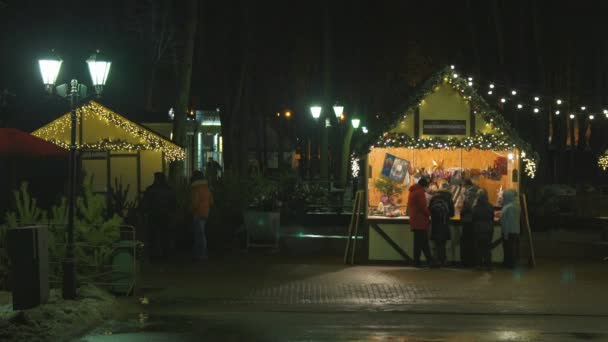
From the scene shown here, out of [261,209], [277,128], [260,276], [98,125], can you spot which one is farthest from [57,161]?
[277,128]

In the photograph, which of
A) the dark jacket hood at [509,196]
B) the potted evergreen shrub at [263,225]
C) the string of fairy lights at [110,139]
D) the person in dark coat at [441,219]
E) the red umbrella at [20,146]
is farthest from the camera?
the string of fairy lights at [110,139]

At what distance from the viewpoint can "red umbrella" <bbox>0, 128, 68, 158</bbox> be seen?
1741 centimetres

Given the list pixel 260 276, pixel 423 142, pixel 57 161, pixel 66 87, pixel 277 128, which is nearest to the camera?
pixel 66 87

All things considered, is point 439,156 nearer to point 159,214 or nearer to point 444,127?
point 444,127

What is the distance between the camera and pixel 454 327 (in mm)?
12031

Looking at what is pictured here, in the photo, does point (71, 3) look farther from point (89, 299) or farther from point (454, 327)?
point (454, 327)

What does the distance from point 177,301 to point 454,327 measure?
14.5ft

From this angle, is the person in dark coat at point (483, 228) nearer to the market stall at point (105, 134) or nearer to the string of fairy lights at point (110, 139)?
the market stall at point (105, 134)

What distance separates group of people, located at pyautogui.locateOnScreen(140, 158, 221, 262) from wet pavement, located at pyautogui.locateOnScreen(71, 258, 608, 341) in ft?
1.72

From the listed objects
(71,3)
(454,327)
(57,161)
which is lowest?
(454,327)

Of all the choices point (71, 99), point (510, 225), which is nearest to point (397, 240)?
point (510, 225)

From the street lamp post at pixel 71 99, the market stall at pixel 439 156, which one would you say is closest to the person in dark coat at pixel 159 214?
the street lamp post at pixel 71 99

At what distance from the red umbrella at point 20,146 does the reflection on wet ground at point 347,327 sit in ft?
19.7

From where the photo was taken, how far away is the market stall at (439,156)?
18.4m
